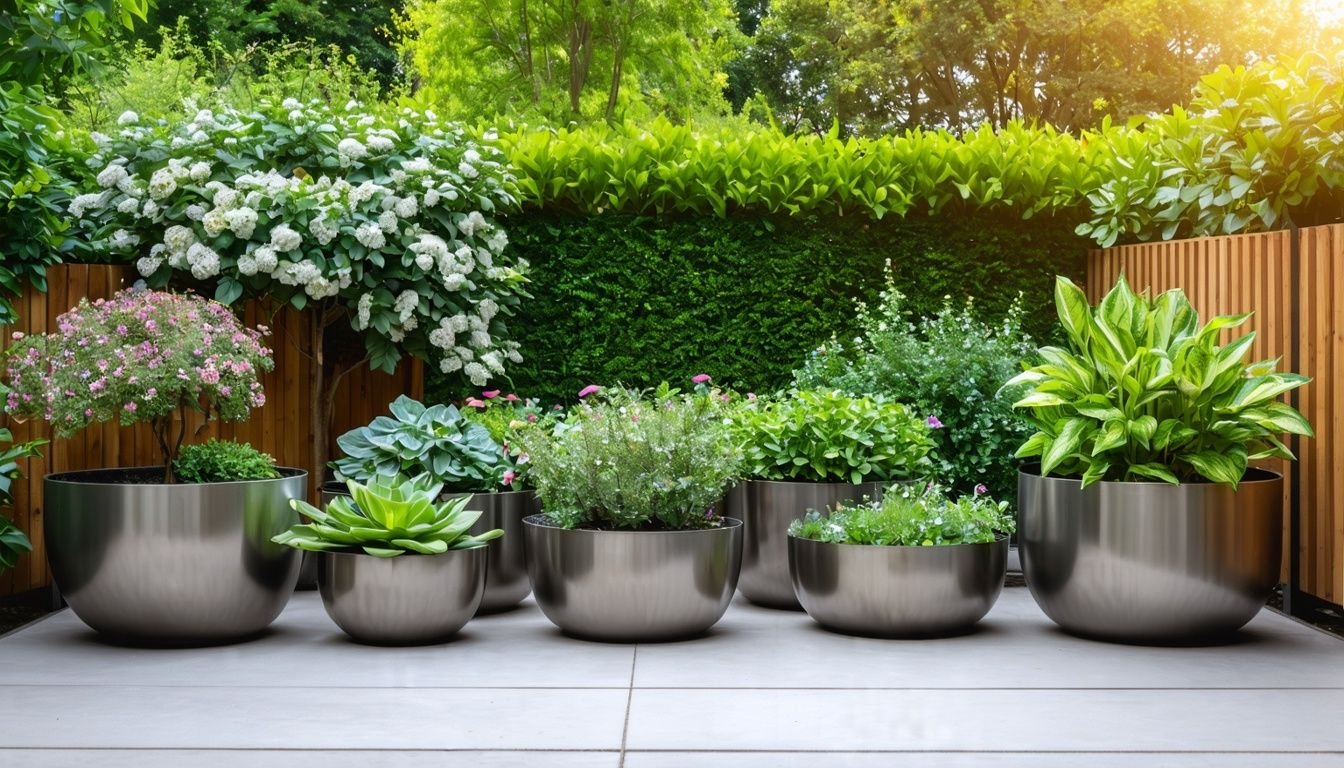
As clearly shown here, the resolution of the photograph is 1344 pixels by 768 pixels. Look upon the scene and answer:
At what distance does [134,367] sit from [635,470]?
214cm

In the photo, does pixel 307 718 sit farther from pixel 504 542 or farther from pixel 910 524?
pixel 910 524

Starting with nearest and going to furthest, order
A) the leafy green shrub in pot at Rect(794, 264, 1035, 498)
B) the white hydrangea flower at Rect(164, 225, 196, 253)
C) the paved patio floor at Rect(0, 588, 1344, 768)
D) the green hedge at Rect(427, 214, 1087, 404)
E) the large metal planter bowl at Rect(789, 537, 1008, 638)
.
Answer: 1. the paved patio floor at Rect(0, 588, 1344, 768)
2. the large metal planter bowl at Rect(789, 537, 1008, 638)
3. the white hydrangea flower at Rect(164, 225, 196, 253)
4. the leafy green shrub in pot at Rect(794, 264, 1035, 498)
5. the green hedge at Rect(427, 214, 1087, 404)

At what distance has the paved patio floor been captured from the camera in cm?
360

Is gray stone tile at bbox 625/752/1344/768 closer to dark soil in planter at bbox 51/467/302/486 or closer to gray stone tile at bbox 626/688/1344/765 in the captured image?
gray stone tile at bbox 626/688/1344/765

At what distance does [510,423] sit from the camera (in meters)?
6.25

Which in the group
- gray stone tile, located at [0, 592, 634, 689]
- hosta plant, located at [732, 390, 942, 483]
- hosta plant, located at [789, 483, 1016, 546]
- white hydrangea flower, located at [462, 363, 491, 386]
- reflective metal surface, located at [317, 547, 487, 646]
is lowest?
gray stone tile, located at [0, 592, 634, 689]

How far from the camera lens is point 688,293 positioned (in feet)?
25.4

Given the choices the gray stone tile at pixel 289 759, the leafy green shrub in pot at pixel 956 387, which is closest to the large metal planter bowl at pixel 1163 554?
the leafy green shrub in pot at pixel 956 387

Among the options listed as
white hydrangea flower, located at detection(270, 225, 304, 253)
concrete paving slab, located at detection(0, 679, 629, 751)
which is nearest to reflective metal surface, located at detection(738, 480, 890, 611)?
concrete paving slab, located at detection(0, 679, 629, 751)

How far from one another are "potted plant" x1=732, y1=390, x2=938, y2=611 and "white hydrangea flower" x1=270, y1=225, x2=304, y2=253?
8.31 ft

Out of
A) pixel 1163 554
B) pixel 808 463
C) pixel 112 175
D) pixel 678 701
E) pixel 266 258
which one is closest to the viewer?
pixel 678 701

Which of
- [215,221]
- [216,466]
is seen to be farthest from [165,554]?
[215,221]

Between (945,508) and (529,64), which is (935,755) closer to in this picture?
(945,508)

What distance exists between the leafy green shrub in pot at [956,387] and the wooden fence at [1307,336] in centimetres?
122
